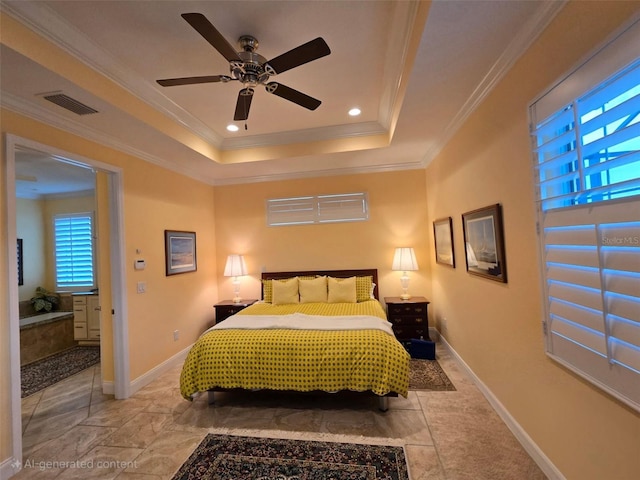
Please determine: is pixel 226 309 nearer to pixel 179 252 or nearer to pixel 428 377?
pixel 179 252

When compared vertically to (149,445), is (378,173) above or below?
above

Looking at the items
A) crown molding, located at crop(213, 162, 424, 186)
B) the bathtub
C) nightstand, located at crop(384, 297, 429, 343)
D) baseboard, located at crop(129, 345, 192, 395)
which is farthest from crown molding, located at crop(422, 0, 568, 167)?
the bathtub

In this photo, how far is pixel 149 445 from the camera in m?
2.13

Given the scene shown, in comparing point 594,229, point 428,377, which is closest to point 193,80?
point 594,229

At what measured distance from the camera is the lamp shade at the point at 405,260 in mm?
3986

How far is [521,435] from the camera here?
1949 millimetres

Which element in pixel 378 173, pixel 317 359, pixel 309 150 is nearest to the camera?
pixel 317 359

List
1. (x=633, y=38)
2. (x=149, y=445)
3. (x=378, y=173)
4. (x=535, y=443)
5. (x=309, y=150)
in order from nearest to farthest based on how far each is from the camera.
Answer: (x=633, y=38) → (x=535, y=443) → (x=149, y=445) → (x=309, y=150) → (x=378, y=173)

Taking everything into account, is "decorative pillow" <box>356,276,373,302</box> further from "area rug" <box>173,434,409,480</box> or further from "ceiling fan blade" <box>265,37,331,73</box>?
"ceiling fan blade" <box>265,37,331,73</box>

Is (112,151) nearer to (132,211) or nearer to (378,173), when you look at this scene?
(132,211)

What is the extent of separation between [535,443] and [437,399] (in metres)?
0.85

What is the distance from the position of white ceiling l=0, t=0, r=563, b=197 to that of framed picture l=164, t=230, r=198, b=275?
40.4 inches

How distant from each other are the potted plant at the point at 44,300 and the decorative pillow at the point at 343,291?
16.2ft

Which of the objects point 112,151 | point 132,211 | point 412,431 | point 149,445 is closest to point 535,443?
point 412,431
